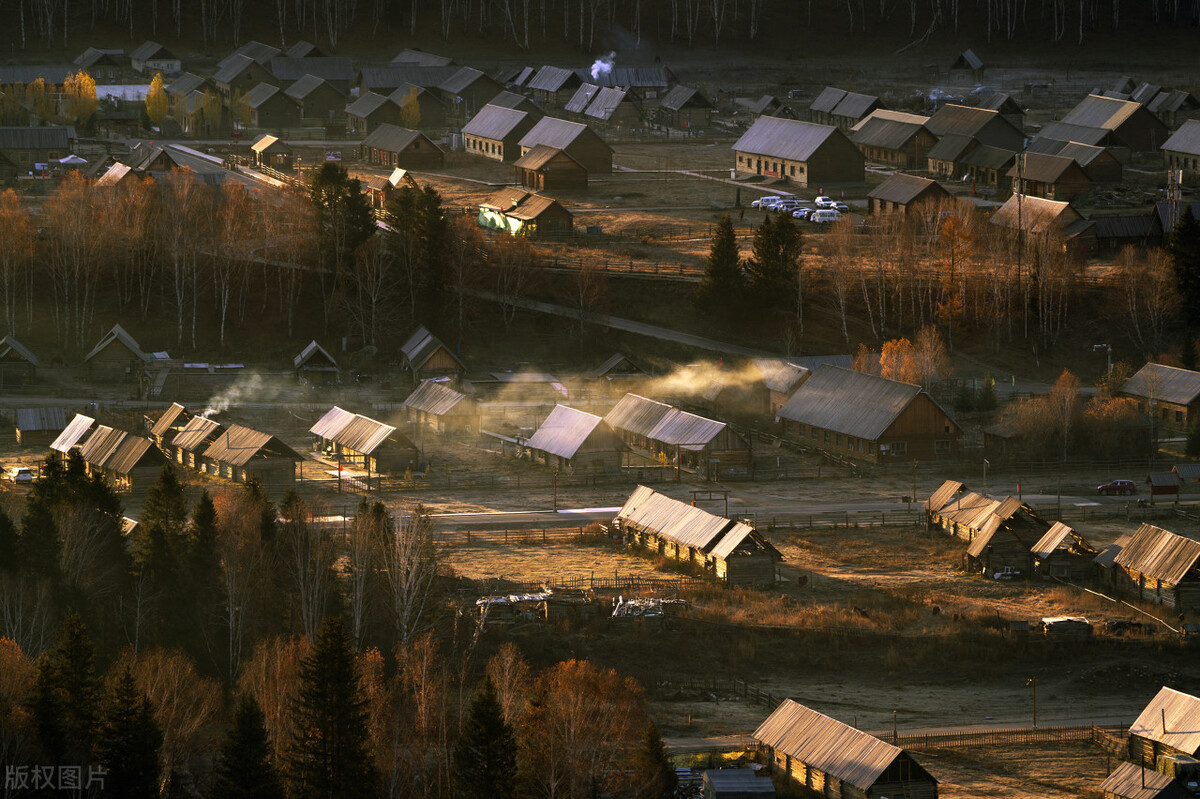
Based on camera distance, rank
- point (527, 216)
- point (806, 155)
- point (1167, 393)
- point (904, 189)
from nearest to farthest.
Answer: point (1167, 393), point (527, 216), point (904, 189), point (806, 155)

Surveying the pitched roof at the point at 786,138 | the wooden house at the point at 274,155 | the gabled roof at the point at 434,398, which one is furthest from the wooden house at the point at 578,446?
the wooden house at the point at 274,155

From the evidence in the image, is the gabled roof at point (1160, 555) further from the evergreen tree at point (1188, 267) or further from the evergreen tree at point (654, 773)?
the evergreen tree at point (1188, 267)

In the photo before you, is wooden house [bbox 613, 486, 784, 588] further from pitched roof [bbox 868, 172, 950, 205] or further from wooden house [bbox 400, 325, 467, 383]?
pitched roof [bbox 868, 172, 950, 205]

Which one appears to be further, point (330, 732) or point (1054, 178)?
point (1054, 178)

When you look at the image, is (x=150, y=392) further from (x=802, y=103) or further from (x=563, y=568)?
(x=802, y=103)

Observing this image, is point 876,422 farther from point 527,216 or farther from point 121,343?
point 121,343

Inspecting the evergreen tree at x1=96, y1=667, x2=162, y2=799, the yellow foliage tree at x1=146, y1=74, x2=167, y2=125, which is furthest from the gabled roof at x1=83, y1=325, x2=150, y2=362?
the yellow foliage tree at x1=146, y1=74, x2=167, y2=125

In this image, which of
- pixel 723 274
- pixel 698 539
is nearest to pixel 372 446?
pixel 698 539
